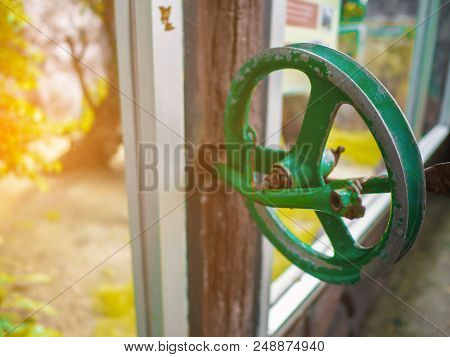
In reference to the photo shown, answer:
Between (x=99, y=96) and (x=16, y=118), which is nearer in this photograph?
(x=16, y=118)

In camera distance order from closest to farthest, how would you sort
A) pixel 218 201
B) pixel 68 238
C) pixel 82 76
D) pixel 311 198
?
pixel 311 198 < pixel 218 201 < pixel 68 238 < pixel 82 76

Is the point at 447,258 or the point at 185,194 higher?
the point at 185,194

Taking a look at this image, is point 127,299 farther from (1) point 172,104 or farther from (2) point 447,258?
(2) point 447,258

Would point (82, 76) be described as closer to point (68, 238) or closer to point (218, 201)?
point (68, 238)

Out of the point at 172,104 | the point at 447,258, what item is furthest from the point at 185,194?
the point at 447,258

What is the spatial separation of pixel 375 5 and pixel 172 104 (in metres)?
5.18

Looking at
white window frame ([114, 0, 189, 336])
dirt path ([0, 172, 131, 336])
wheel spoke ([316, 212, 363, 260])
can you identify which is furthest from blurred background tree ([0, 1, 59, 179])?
wheel spoke ([316, 212, 363, 260])

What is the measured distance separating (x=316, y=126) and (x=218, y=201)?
500mm

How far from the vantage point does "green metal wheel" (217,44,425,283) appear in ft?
1.86

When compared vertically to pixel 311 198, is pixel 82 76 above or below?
below

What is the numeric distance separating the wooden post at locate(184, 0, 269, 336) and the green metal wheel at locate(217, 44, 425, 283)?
192mm

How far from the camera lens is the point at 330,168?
76cm

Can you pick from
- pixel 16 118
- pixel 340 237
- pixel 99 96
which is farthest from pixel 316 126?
pixel 99 96

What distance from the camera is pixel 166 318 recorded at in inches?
44.3
